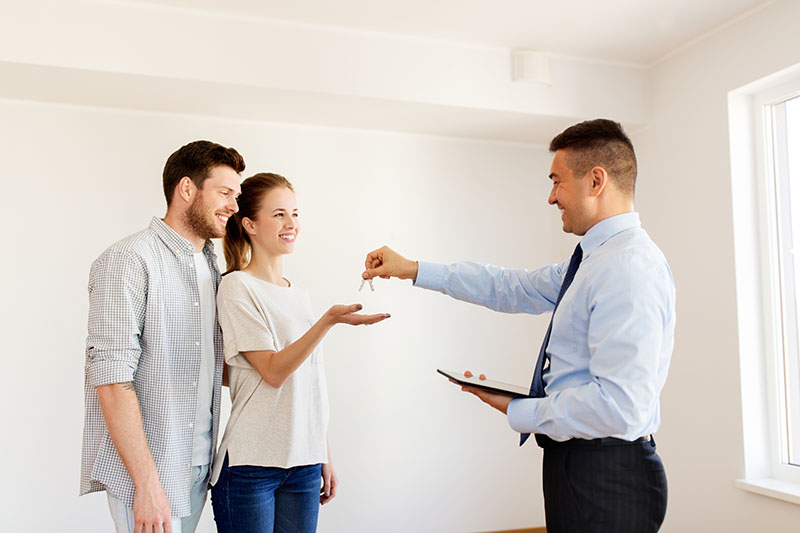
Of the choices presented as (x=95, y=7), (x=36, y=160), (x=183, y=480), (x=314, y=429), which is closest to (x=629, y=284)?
(x=314, y=429)

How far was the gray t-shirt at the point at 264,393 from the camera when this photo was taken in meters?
1.87

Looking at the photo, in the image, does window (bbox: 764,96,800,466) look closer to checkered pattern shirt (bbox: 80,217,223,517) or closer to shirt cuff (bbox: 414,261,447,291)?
shirt cuff (bbox: 414,261,447,291)

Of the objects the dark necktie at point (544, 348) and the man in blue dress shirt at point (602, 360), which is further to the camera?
the dark necktie at point (544, 348)

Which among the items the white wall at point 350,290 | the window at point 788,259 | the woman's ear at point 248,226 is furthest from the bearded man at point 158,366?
the window at point 788,259

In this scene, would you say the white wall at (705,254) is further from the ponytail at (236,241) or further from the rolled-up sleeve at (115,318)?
the rolled-up sleeve at (115,318)


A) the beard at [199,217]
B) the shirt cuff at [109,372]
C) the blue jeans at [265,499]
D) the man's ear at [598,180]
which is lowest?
the blue jeans at [265,499]

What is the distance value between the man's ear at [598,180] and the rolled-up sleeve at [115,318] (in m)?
1.18

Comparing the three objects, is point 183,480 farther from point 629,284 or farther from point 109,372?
point 629,284

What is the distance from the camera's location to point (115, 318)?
166cm

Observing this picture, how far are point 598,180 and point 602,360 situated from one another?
514 mm

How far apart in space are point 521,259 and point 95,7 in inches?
102

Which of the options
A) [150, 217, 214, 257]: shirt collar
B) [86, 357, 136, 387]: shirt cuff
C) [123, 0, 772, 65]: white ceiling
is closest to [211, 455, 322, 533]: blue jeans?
[86, 357, 136, 387]: shirt cuff

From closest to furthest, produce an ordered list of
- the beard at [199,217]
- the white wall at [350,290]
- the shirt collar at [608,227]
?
the shirt collar at [608,227]
the beard at [199,217]
the white wall at [350,290]

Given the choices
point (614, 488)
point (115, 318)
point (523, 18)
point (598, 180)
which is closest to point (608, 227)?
point (598, 180)
